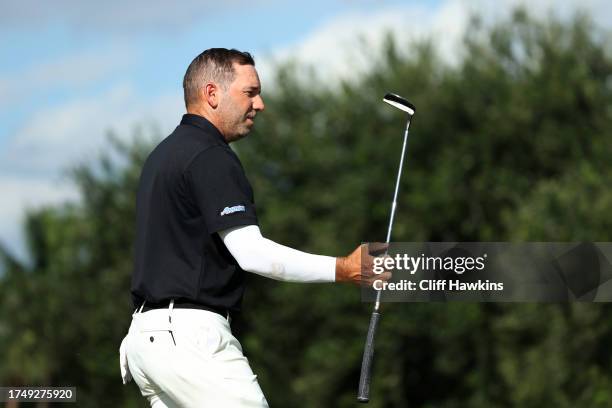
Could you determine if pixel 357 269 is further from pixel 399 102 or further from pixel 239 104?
pixel 399 102

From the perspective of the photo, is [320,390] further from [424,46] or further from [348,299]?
[424,46]

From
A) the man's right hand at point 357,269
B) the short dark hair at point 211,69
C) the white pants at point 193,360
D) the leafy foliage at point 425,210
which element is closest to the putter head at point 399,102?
the short dark hair at point 211,69

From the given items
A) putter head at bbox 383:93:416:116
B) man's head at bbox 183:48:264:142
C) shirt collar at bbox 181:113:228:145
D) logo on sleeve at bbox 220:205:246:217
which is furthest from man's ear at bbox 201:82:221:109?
putter head at bbox 383:93:416:116

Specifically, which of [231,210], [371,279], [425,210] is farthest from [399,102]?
[425,210]

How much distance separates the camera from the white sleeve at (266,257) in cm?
581

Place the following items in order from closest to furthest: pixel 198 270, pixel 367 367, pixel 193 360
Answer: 1. pixel 193 360
2. pixel 198 270
3. pixel 367 367

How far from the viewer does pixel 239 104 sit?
6285 millimetres

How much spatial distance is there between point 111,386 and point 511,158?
1854 centimetres

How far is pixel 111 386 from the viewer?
47938mm

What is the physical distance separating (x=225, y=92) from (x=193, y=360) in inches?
56.9

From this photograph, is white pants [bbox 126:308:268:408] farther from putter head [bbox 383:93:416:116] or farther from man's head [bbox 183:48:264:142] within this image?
putter head [bbox 383:93:416:116]

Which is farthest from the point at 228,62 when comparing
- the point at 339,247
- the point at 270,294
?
the point at 270,294

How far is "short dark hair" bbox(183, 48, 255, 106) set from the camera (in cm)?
627

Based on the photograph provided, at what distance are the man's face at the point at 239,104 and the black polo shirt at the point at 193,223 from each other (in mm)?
220
